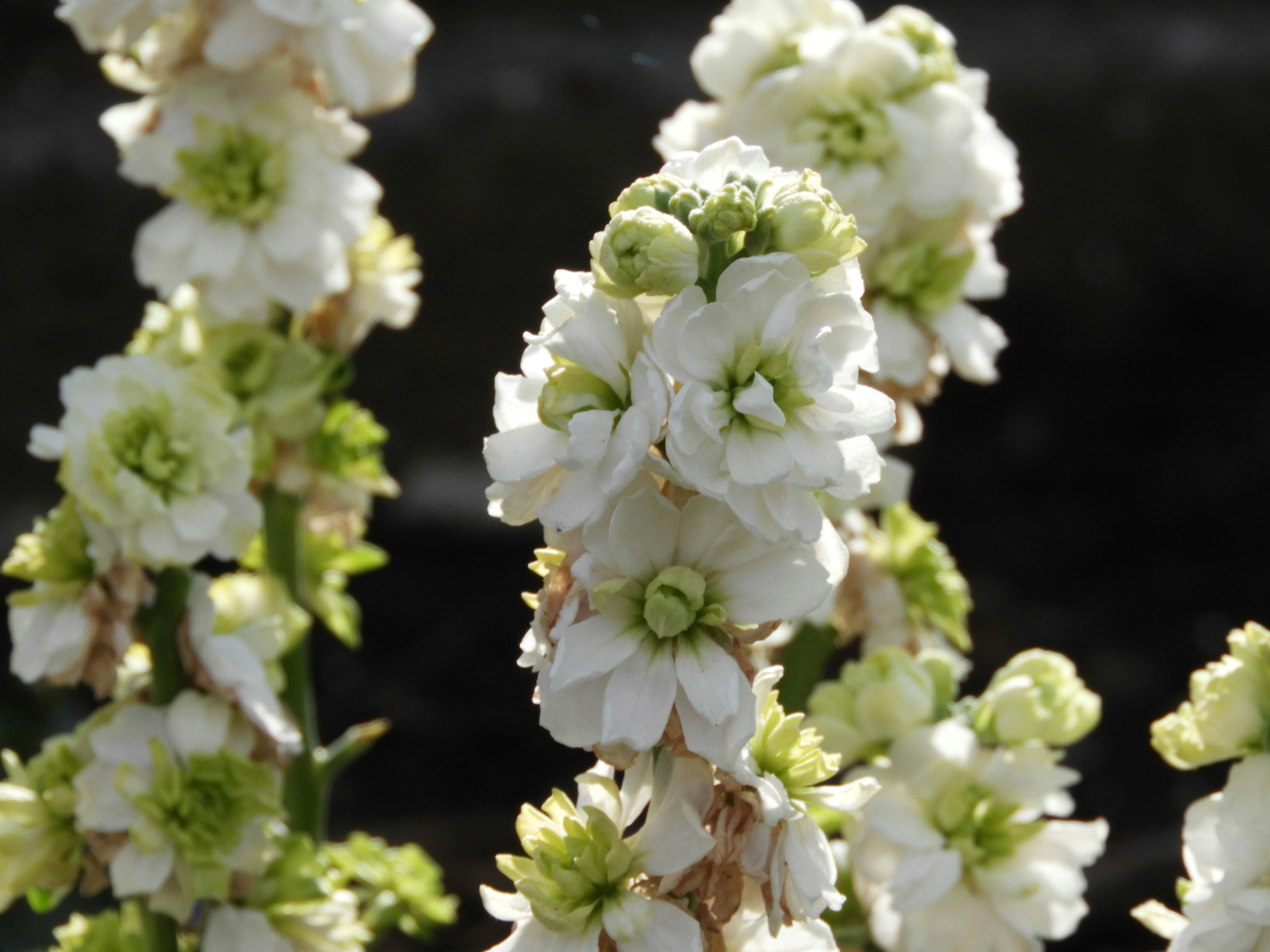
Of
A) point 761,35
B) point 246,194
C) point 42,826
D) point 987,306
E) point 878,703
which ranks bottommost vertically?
point 987,306

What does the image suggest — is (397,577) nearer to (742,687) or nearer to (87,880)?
(87,880)

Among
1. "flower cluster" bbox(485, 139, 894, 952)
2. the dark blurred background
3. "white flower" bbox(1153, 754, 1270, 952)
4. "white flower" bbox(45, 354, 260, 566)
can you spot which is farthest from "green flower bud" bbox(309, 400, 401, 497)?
the dark blurred background

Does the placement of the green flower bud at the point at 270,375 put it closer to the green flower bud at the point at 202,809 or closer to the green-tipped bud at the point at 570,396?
the green flower bud at the point at 202,809

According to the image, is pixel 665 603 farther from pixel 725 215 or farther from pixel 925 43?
pixel 925 43

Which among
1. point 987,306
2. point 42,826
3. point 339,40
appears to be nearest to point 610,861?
point 42,826

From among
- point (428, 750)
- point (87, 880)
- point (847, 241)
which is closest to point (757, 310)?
point (847, 241)

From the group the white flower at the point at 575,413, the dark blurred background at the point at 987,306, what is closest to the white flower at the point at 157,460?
the white flower at the point at 575,413

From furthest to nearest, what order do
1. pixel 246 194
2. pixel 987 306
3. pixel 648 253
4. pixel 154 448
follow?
pixel 987 306 → pixel 246 194 → pixel 154 448 → pixel 648 253
